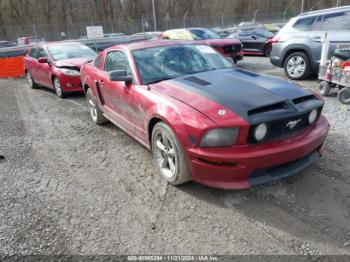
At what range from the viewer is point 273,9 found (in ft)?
185

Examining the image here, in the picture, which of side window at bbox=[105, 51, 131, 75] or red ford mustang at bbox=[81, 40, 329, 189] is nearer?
red ford mustang at bbox=[81, 40, 329, 189]

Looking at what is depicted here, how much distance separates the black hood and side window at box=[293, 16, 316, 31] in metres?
5.51

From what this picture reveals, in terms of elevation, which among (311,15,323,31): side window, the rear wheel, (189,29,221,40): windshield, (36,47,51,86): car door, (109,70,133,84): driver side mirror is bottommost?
the rear wheel

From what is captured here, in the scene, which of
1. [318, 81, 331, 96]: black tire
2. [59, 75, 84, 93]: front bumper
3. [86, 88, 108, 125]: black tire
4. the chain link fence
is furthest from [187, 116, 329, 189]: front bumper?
the chain link fence

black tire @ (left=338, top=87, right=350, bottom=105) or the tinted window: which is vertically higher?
the tinted window

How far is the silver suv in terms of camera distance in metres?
7.68

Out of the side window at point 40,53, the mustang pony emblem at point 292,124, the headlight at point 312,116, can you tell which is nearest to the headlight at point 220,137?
the mustang pony emblem at point 292,124

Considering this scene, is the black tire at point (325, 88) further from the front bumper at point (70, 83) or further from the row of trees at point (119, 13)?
the row of trees at point (119, 13)

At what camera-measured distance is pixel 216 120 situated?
288 centimetres

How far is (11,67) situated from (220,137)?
13908 millimetres

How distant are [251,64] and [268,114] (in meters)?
9.90

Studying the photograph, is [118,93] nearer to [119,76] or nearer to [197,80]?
[119,76]

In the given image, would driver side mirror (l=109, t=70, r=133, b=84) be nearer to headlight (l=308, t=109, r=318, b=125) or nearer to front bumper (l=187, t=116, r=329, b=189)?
front bumper (l=187, t=116, r=329, b=189)

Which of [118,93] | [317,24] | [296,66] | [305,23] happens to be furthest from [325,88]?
[118,93]
